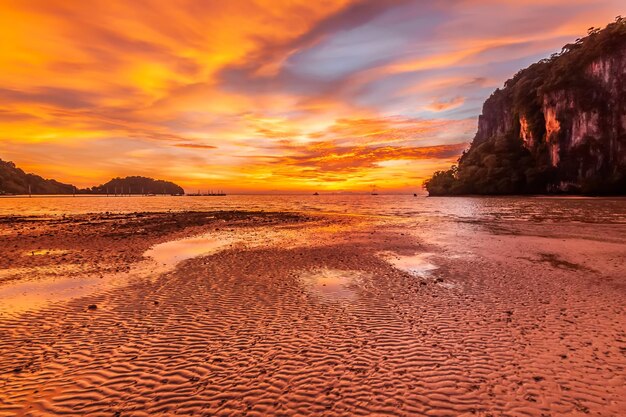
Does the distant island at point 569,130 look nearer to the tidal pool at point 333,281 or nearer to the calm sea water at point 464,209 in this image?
the calm sea water at point 464,209

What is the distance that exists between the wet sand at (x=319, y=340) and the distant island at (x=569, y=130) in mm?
107043

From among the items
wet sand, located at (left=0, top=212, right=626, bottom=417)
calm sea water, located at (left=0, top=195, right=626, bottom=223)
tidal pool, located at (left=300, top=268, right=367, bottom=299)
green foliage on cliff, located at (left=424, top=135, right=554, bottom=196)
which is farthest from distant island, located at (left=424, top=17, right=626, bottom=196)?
tidal pool, located at (left=300, top=268, right=367, bottom=299)

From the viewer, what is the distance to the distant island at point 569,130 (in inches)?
3541

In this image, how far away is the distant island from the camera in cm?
8994

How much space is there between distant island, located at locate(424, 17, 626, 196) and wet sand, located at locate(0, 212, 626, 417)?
351 ft

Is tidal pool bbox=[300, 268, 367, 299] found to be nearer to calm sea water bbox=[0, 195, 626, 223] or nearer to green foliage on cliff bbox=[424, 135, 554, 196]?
calm sea water bbox=[0, 195, 626, 223]

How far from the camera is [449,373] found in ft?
18.3

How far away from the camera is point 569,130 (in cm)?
10250

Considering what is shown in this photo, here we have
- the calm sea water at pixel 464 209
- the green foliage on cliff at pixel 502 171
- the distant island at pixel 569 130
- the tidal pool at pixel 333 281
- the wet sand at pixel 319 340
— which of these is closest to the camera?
the wet sand at pixel 319 340

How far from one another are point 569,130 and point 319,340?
129 meters

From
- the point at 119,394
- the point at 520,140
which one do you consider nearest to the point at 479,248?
the point at 119,394

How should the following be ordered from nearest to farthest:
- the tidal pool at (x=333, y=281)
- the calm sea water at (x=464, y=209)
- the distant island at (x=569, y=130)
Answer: the tidal pool at (x=333, y=281) < the calm sea water at (x=464, y=209) < the distant island at (x=569, y=130)

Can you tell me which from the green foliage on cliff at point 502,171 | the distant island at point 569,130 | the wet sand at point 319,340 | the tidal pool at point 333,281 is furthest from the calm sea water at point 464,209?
the tidal pool at point 333,281

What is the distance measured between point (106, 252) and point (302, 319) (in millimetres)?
15599
